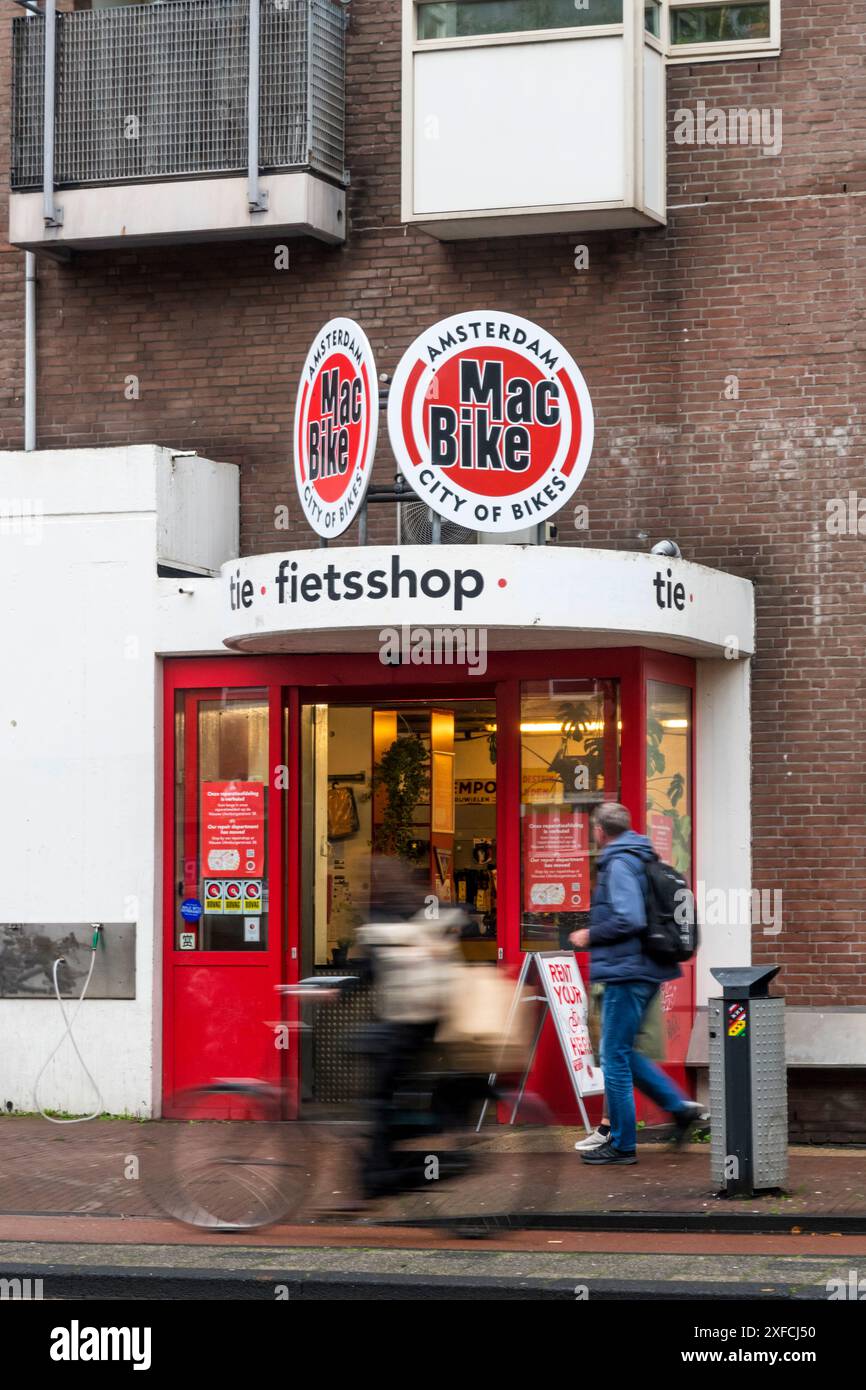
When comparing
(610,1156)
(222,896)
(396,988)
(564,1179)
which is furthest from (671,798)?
(396,988)

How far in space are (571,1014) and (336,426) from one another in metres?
4.06

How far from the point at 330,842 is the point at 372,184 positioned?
478 cm

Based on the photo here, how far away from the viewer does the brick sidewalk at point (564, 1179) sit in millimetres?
10078

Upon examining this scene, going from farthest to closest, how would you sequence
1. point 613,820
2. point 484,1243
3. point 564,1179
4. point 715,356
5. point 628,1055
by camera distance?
point 715,356
point 613,820
point 628,1055
point 564,1179
point 484,1243

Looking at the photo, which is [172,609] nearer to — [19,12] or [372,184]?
[372,184]

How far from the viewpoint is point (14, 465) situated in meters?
14.1

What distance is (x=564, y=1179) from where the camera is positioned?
11.0 meters

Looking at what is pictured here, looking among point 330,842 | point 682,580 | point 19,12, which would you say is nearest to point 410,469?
point 682,580

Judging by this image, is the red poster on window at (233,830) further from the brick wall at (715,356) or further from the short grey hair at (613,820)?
the short grey hair at (613,820)

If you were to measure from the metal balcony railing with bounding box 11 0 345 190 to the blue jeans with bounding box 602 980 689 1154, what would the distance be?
6.41 metres

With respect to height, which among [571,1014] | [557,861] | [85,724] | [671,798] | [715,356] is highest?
[715,356]

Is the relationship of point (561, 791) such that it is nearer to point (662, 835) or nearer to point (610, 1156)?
point (662, 835)

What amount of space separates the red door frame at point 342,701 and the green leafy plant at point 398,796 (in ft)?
2.07

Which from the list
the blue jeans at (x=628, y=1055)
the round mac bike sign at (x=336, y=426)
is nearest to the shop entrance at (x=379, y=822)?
the round mac bike sign at (x=336, y=426)
